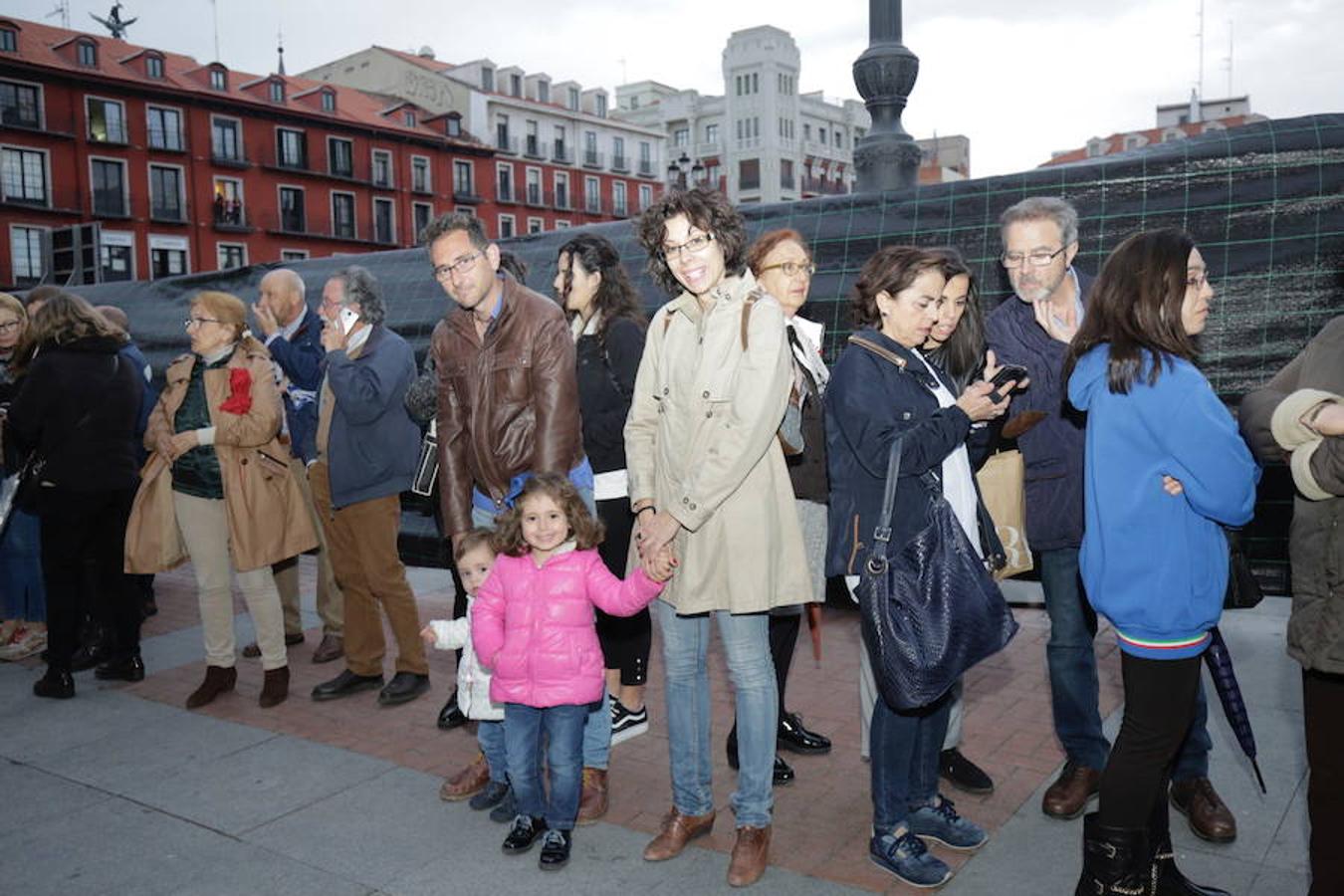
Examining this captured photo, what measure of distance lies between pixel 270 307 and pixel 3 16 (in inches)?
1669

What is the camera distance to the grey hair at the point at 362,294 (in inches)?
197

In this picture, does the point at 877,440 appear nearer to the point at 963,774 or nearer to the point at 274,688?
the point at 963,774

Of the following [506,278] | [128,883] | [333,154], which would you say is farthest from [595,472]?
[333,154]

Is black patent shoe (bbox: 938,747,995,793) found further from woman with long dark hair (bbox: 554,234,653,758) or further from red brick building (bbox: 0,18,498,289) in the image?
red brick building (bbox: 0,18,498,289)

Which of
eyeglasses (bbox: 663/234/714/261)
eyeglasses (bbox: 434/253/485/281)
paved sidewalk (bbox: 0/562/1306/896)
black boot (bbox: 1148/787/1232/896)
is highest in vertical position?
eyeglasses (bbox: 434/253/485/281)

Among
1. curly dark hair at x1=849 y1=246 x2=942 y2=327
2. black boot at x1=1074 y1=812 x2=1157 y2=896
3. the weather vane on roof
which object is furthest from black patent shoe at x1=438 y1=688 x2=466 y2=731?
the weather vane on roof

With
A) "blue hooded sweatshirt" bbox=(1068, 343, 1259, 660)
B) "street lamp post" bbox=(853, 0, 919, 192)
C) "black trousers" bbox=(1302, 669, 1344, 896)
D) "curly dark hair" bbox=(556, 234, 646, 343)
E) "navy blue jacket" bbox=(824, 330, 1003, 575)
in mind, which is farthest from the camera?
"street lamp post" bbox=(853, 0, 919, 192)

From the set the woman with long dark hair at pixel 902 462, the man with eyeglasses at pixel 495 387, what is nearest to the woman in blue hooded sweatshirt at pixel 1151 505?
the woman with long dark hair at pixel 902 462

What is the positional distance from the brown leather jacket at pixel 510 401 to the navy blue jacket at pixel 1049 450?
63.6 inches

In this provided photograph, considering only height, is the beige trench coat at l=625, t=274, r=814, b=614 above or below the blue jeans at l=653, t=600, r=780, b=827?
above

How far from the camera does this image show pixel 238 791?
13.6 feet

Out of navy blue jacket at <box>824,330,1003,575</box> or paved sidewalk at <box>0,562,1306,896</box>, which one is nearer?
navy blue jacket at <box>824,330,1003,575</box>

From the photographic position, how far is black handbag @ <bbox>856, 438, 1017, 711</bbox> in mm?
2992

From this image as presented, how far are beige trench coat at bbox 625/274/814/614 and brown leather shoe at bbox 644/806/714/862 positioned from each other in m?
0.75
